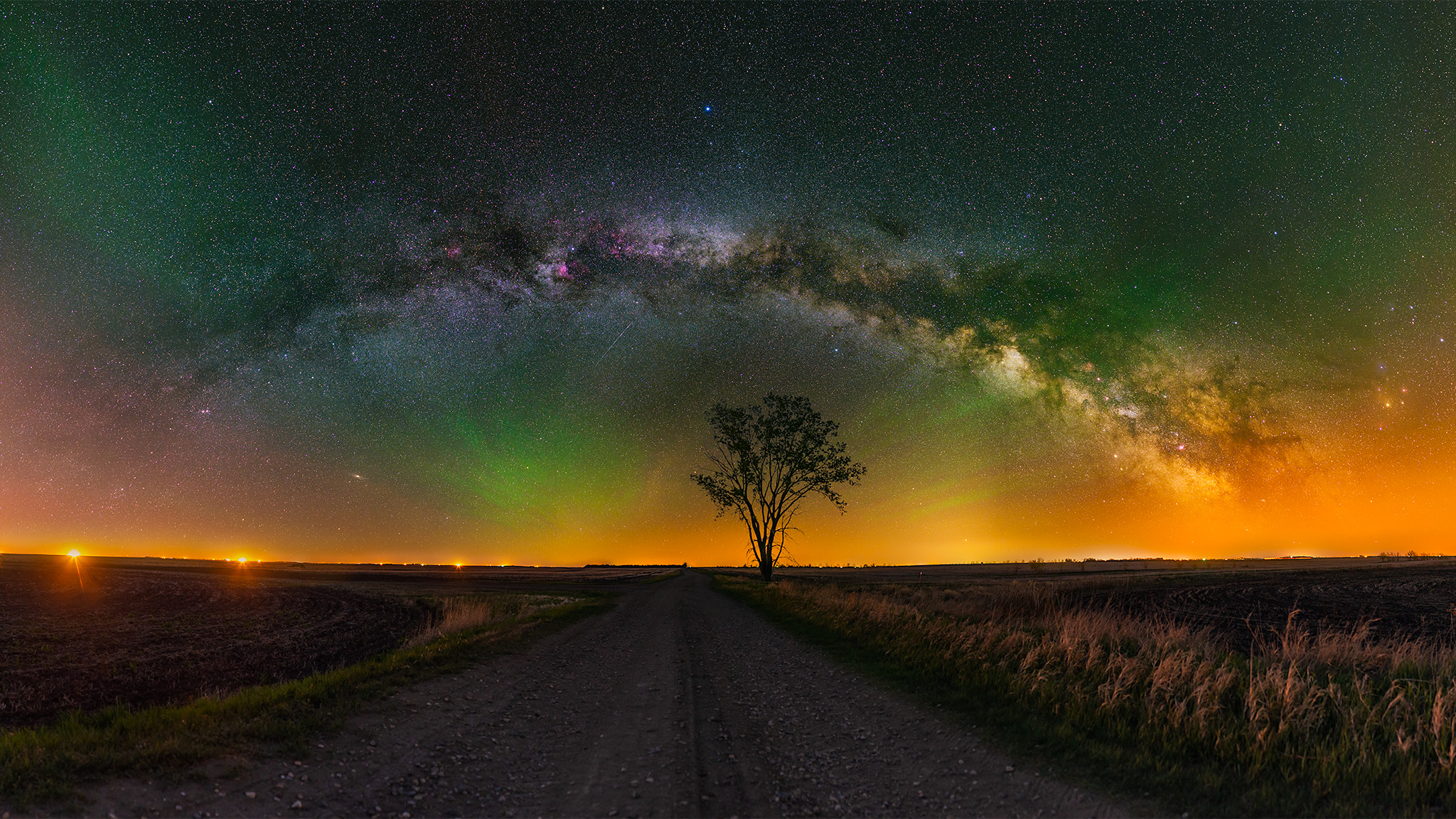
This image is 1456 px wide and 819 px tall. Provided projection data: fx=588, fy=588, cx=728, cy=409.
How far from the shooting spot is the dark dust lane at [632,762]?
650cm

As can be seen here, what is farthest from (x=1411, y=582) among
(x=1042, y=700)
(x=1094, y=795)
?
(x=1094, y=795)

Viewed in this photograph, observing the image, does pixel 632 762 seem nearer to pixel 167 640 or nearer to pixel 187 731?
pixel 187 731

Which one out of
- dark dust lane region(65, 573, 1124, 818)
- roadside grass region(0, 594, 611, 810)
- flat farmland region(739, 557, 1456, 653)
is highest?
roadside grass region(0, 594, 611, 810)

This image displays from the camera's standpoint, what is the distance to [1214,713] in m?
7.47

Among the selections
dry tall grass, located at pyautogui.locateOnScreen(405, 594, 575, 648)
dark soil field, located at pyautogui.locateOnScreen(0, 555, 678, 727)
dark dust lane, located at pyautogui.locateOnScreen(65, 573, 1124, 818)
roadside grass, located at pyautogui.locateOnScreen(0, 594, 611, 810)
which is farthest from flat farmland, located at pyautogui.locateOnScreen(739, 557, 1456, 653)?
dark soil field, located at pyautogui.locateOnScreen(0, 555, 678, 727)

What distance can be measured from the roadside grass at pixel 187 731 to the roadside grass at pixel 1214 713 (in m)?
9.83

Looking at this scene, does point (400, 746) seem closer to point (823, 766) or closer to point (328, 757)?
point (328, 757)

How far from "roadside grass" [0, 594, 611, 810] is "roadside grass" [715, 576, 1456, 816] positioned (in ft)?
32.2

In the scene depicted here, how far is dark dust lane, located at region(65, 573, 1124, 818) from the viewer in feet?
21.3

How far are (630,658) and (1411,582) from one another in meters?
51.2

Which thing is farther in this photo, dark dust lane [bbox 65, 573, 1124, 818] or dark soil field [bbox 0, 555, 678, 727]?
dark soil field [bbox 0, 555, 678, 727]

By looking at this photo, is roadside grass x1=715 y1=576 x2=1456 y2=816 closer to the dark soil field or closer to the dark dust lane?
the dark dust lane

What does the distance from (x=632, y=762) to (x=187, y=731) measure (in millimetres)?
5658

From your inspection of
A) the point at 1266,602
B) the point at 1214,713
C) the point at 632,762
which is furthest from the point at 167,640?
the point at 1266,602
